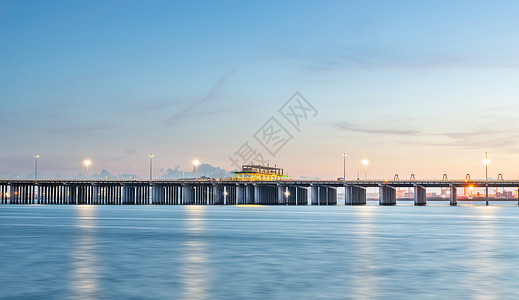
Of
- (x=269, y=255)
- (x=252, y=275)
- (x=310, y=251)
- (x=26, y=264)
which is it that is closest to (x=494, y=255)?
(x=310, y=251)

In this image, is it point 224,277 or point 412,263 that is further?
point 412,263

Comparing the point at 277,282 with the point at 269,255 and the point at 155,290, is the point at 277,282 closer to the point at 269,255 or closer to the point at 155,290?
the point at 155,290

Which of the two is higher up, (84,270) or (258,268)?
(84,270)

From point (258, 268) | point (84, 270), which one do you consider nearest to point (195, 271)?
point (258, 268)

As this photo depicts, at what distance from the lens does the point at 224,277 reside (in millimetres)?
29281

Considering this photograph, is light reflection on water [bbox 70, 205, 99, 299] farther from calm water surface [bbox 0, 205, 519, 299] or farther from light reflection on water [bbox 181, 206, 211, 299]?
light reflection on water [bbox 181, 206, 211, 299]

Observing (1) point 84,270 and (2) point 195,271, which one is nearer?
(2) point 195,271

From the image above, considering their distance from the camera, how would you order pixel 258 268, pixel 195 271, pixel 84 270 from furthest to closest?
pixel 258 268 < pixel 84 270 < pixel 195 271

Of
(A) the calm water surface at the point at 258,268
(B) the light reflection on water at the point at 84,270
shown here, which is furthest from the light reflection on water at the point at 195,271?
(B) the light reflection on water at the point at 84,270

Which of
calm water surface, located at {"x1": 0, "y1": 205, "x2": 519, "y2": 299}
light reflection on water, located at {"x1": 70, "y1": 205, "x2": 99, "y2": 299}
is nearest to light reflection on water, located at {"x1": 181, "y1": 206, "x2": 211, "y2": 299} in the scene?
calm water surface, located at {"x1": 0, "y1": 205, "x2": 519, "y2": 299}

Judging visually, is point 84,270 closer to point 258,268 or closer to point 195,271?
point 195,271

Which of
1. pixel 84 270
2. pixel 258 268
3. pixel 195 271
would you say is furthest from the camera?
pixel 258 268

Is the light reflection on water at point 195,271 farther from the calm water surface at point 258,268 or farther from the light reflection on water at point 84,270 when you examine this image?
the light reflection on water at point 84,270

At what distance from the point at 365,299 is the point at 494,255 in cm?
1975
